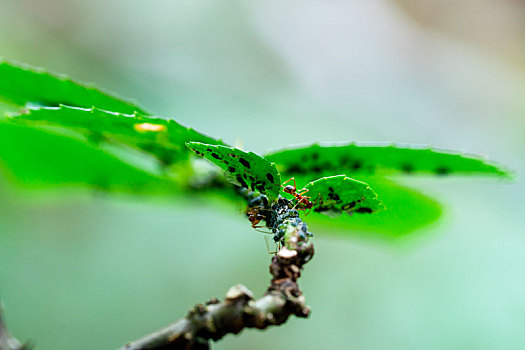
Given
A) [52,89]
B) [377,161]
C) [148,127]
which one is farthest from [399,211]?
[52,89]

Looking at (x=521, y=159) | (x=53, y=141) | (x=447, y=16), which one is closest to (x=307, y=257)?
(x=53, y=141)

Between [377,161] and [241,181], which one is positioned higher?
[377,161]

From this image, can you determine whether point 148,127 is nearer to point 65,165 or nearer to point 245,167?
point 245,167

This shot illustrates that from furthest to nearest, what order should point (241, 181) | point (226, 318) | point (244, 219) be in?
point (244, 219) → point (241, 181) → point (226, 318)

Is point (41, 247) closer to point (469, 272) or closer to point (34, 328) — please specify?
point (34, 328)

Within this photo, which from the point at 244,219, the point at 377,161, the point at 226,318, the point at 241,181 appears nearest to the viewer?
the point at 226,318

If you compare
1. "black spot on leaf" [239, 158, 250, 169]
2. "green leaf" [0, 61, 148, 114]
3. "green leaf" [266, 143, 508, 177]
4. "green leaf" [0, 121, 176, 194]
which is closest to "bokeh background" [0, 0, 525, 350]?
"green leaf" [0, 121, 176, 194]

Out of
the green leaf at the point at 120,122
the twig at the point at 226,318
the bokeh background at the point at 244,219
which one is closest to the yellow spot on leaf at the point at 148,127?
the green leaf at the point at 120,122
